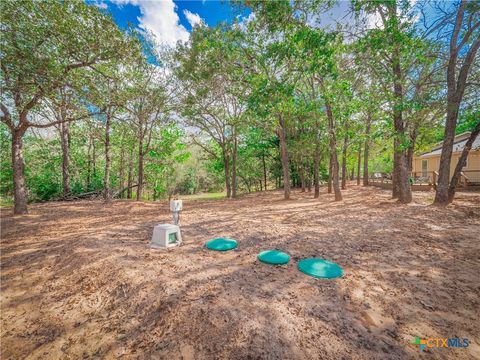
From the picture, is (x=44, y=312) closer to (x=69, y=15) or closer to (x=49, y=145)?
(x=69, y=15)

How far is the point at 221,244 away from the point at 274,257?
1.15 m

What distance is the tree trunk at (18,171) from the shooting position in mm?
5980

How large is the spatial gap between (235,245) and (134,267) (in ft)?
5.95

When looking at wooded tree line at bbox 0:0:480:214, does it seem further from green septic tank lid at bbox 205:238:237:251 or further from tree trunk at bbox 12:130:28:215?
green septic tank lid at bbox 205:238:237:251

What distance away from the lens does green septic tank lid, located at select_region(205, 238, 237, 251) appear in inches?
146

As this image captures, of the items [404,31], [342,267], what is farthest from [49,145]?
[404,31]

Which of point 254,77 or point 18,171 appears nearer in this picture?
point 18,171

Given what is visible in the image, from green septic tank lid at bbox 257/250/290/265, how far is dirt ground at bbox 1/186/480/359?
124mm

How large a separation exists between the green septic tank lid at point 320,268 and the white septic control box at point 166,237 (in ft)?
8.09

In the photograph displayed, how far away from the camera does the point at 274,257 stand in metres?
3.25

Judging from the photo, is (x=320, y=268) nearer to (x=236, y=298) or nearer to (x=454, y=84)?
(x=236, y=298)

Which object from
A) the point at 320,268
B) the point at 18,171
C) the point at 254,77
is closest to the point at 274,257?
the point at 320,268

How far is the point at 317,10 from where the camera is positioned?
6188 mm

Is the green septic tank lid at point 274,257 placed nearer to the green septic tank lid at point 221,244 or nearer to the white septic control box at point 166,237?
the green septic tank lid at point 221,244
